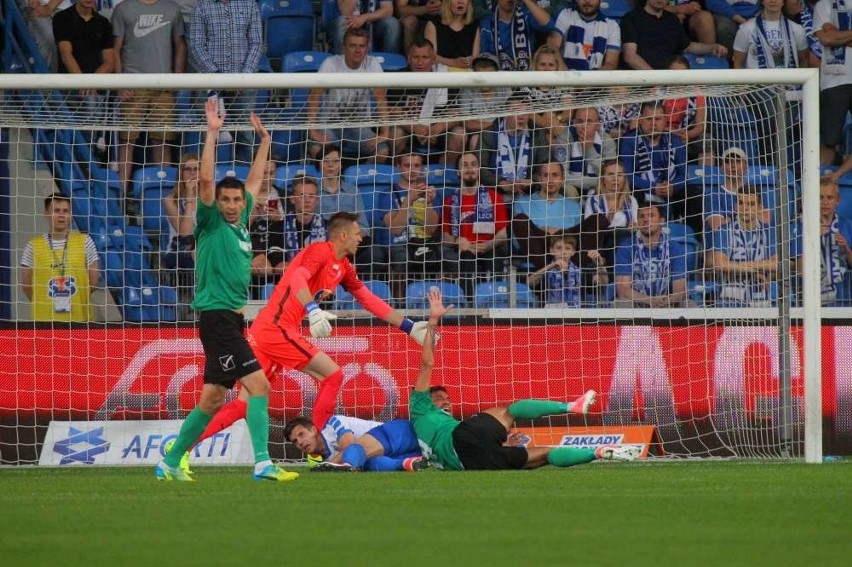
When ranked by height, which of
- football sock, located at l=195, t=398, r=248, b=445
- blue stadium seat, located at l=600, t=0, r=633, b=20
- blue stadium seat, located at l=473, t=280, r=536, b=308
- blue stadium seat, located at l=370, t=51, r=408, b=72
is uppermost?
blue stadium seat, located at l=600, t=0, r=633, b=20

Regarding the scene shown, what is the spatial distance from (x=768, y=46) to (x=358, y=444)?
8070 millimetres

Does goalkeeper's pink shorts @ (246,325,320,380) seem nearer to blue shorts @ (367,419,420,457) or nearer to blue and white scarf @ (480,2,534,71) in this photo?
blue shorts @ (367,419,420,457)

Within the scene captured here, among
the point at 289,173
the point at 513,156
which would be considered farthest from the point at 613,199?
the point at 289,173

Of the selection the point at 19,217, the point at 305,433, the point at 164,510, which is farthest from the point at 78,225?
the point at 164,510

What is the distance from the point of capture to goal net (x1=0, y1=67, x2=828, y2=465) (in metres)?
12.7

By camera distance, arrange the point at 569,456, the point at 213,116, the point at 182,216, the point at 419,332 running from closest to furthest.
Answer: the point at 213,116 < the point at 569,456 < the point at 419,332 < the point at 182,216

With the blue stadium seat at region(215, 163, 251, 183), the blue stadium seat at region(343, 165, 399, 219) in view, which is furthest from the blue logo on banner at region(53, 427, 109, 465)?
the blue stadium seat at region(343, 165, 399, 219)

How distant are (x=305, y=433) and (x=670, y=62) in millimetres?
7420

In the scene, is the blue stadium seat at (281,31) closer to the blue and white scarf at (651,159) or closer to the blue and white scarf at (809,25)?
the blue and white scarf at (651,159)

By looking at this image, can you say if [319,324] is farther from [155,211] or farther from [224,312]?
[155,211]

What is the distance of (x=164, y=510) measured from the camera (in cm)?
730

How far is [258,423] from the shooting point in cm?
941

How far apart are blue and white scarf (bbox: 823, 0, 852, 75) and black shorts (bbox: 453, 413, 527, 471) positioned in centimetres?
816

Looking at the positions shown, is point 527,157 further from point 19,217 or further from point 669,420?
point 19,217
